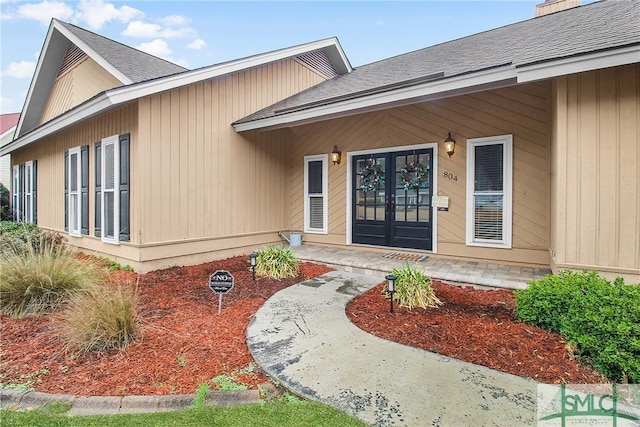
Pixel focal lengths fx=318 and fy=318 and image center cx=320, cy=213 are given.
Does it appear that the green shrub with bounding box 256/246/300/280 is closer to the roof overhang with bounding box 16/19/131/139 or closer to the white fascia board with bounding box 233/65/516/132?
the white fascia board with bounding box 233/65/516/132

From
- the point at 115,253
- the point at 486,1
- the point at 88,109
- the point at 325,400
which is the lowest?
the point at 325,400

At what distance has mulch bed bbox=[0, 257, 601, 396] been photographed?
7.92ft

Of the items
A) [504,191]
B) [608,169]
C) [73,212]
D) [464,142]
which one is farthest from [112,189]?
[608,169]

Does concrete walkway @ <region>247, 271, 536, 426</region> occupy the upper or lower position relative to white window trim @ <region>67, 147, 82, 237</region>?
lower

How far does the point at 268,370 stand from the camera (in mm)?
2484

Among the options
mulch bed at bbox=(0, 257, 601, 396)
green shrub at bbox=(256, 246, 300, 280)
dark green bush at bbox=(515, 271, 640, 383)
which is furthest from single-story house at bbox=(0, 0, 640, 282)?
green shrub at bbox=(256, 246, 300, 280)

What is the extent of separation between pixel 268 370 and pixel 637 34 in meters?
5.07

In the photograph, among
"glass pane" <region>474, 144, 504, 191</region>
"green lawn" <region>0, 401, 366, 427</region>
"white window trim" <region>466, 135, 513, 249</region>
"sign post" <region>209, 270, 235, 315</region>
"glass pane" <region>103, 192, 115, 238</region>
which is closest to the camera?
"green lawn" <region>0, 401, 366, 427</region>

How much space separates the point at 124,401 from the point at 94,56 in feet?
24.3

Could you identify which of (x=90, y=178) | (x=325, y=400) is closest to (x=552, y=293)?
(x=325, y=400)

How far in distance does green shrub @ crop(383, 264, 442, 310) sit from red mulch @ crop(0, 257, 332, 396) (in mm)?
1775

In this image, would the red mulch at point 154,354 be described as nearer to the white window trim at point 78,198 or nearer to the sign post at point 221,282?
the sign post at point 221,282

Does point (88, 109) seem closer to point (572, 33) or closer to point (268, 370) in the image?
point (268, 370)

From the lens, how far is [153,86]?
17.1 feet
